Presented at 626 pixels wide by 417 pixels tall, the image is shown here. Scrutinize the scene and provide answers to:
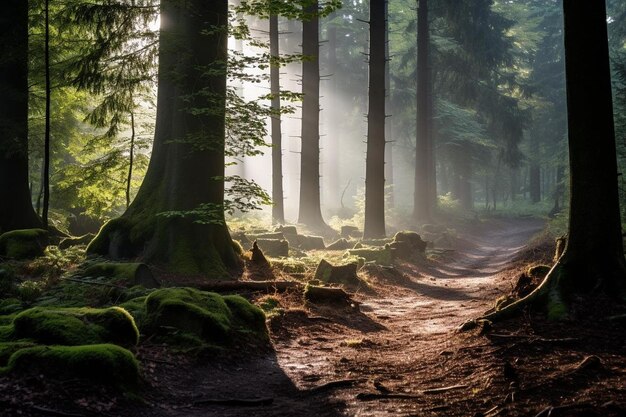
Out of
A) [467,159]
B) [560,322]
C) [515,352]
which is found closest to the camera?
[515,352]

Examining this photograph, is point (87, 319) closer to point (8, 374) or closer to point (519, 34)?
point (8, 374)

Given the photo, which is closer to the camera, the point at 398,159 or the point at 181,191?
the point at 181,191

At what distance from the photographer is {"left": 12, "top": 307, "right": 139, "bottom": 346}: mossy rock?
17.4 feet

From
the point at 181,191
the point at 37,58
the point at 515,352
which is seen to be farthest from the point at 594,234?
the point at 37,58

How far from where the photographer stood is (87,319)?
585cm

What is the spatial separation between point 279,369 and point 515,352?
2667 mm

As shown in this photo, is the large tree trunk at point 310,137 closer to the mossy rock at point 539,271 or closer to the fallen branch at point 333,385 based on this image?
the mossy rock at point 539,271

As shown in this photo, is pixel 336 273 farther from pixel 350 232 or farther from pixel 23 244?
pixel 350 232

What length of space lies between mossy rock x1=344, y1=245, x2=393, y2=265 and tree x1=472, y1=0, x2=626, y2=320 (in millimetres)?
7990

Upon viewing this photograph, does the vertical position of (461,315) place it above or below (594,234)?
below

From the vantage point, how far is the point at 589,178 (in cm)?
692

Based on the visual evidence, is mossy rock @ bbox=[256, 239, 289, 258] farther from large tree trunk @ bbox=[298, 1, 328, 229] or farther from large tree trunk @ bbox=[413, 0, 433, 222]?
large tree trunk @ bbox=[413, 0, 433, 222]

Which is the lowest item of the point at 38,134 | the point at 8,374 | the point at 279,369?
the point at 279,369

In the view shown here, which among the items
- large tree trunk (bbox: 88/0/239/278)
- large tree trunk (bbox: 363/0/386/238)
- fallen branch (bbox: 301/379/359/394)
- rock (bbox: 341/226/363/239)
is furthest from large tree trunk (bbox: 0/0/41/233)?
rock (bbox: 341/226/363/239)
